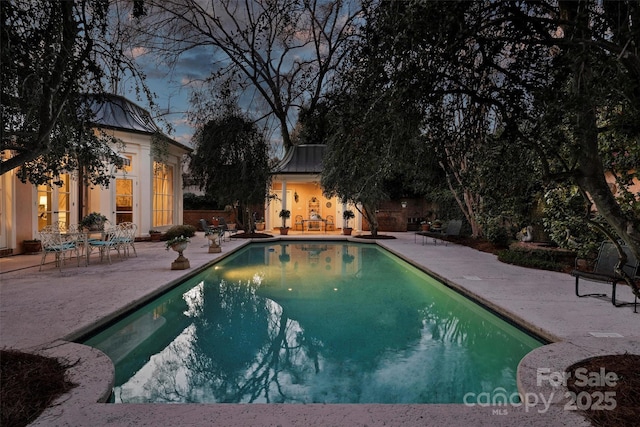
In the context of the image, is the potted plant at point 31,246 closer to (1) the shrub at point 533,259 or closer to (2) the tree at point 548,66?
(2) the tree at point 548,66

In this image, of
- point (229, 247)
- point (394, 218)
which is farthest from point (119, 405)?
point (394, 218)

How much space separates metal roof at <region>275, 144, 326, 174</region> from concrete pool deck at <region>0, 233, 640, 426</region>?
9870mm

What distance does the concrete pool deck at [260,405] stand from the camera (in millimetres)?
2248

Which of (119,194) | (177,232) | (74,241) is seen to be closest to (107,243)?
(74,241)

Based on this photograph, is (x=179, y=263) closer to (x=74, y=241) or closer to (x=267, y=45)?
(x=74, y=241)

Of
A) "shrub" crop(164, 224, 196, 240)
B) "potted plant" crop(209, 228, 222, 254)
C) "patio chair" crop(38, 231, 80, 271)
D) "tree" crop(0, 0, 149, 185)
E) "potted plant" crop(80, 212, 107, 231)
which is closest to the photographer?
"tree" crop(0, 0, 149, 185)

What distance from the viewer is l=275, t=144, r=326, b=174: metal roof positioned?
1767cm

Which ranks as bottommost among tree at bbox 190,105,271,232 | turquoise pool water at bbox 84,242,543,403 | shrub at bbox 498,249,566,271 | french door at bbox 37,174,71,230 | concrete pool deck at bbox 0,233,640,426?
turquoise pool water at bbox 84,242,543,403

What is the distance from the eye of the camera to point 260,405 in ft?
7.96

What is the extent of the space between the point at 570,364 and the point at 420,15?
2925 millimetres

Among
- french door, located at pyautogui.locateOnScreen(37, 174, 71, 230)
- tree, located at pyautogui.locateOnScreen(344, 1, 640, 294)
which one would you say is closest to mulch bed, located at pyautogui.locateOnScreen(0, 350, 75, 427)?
tree, located at pyautogui.locateOnScreen(344, 1, 640, 294)

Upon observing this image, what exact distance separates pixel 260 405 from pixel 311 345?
1824 mm

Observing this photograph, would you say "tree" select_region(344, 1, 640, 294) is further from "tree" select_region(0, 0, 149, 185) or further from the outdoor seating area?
the outdoor seating area

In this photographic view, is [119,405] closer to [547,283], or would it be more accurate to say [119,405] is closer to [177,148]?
[547,283]
